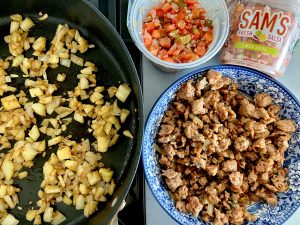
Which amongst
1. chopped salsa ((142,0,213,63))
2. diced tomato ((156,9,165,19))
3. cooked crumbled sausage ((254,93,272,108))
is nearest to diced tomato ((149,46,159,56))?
chopped salsa ((142,0,213,63))

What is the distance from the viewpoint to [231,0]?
1220 millimetres

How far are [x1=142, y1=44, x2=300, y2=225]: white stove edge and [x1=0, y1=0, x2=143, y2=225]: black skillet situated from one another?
0.35 feet

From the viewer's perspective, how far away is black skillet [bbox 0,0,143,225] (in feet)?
3.52

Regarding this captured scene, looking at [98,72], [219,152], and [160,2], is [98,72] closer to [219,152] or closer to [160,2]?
[160,2]

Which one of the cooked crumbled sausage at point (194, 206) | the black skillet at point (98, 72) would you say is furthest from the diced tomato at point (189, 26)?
the cooked crumbled sausage at point (194, 206)

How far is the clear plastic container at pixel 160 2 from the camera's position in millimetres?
1122

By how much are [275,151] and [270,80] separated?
19cm

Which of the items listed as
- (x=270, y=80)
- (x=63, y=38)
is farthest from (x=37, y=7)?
(x=270, y=80)

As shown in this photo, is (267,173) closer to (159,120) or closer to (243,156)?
(243,156)

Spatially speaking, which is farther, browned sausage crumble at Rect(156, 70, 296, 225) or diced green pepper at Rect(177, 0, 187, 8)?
diced green pepper at Rect(177, 0, 187, 8)

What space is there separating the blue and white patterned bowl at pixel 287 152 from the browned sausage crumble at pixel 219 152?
20mm

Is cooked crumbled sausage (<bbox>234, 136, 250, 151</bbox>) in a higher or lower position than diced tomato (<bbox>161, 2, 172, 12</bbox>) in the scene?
lower

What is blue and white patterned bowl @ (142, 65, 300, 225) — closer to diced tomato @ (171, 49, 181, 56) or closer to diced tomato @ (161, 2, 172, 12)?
diced tomato @ (171, 49, 181, 56)

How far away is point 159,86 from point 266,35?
32 cm
